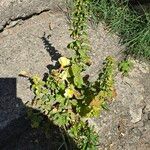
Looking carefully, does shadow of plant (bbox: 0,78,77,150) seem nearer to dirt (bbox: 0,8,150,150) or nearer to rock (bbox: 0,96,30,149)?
rock (bbox: 0,96,30,149)

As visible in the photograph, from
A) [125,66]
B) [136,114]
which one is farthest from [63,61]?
[136,114]

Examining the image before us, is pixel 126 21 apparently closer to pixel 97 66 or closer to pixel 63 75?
pixel 97 66

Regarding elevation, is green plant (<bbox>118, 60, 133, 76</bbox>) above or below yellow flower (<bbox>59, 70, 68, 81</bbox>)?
below

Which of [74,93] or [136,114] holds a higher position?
[74,93]

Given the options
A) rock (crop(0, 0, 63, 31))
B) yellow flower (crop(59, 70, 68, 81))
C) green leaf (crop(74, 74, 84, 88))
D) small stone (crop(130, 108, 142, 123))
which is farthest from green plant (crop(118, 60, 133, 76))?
rock (crop(0, 0, 63, 31))

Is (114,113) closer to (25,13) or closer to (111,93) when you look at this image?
(111,93)

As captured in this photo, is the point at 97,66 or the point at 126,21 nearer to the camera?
the point at 97,66

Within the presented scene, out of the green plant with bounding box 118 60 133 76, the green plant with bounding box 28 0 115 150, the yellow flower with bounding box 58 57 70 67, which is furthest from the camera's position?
the green plant with bounding box 118 60 133 76
